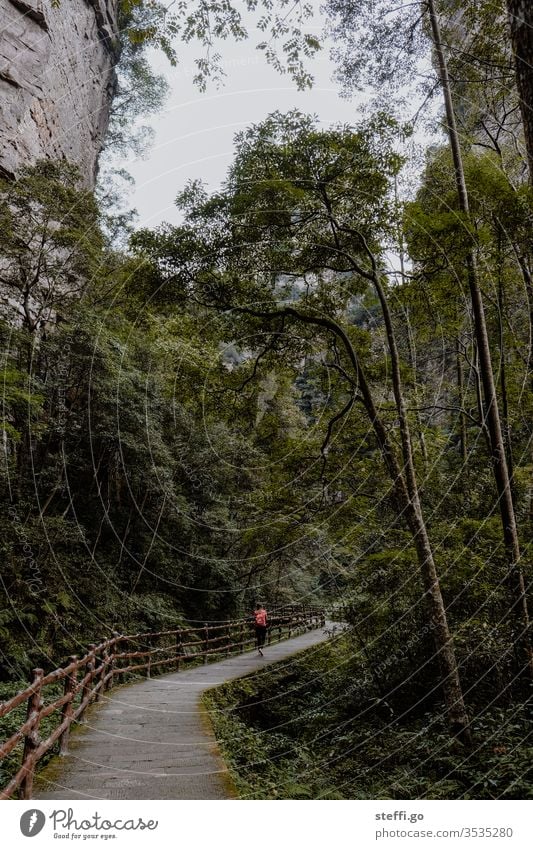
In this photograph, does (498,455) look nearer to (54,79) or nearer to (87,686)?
(87,686)

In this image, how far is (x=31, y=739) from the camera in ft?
12.5

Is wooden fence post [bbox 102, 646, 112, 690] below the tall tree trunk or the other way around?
below

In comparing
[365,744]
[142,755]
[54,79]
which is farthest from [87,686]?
[54,79]

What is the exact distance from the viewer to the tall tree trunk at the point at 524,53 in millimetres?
2730

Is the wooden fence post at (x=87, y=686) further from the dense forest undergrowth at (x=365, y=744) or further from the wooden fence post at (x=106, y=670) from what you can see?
the dense forest undergrowth at (x=365, y=744)

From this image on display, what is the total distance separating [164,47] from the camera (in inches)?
197

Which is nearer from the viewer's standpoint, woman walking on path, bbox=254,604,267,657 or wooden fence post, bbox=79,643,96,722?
wooden fence post, bbox=79,643,96,722

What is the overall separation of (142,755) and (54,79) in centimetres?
1922

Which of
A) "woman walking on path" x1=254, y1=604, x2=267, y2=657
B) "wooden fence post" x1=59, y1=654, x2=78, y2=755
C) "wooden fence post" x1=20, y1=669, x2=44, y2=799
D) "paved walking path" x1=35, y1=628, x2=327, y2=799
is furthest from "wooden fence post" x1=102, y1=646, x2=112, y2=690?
"woman walking on path" x1=254, y1=604, x2=267, y2=657

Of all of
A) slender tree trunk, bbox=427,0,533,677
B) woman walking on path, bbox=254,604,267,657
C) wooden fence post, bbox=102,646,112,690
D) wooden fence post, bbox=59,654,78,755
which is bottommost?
woman walking on path, bbox=254,604,267,657

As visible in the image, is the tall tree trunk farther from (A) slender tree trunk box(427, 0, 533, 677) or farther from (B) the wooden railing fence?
(B) the wooden railing fence

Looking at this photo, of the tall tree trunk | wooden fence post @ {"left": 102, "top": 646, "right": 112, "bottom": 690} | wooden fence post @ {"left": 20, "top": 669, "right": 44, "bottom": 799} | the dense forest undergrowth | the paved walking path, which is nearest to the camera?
the tall tree trunk

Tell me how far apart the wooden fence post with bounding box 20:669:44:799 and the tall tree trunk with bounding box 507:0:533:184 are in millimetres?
5155

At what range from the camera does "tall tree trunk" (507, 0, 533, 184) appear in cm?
273
